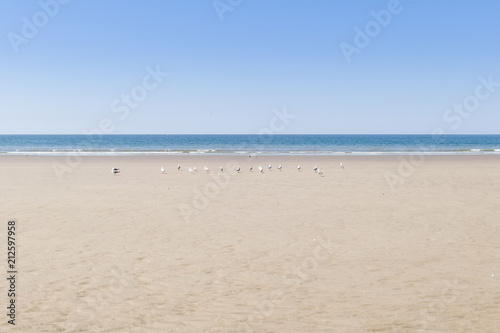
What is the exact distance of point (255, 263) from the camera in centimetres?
812

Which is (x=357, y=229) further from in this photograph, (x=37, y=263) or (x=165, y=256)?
(x=37, y=263)

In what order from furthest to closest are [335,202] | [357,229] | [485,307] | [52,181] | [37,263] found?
[52,181] → [335,202] → [357,229] → [37,263] → [485,307]

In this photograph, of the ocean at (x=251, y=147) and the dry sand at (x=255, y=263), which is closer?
the dry sand at (x=255, y=263)

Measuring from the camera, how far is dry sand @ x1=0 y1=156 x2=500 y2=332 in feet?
19.1

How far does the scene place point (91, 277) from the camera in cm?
731

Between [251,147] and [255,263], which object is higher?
[255,263]

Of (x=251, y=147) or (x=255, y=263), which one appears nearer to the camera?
(x=255, y=263)

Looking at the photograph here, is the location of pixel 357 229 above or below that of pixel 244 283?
below

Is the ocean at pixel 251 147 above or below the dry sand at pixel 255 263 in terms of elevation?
below

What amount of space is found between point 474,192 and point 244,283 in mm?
14263

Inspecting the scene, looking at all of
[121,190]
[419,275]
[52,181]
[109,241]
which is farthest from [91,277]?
[52,181]

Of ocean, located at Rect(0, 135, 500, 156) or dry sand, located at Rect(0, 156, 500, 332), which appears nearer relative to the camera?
dry sand, located at Rect(0, 156, 500, 332)

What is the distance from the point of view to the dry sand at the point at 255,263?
5828mm

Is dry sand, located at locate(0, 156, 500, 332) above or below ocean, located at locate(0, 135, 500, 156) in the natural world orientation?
above
